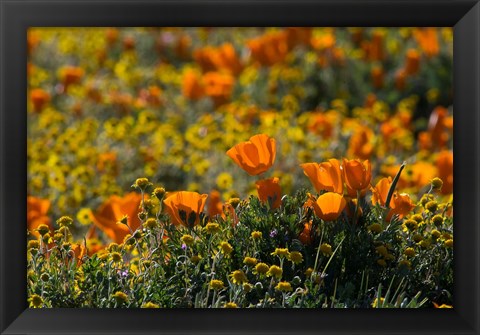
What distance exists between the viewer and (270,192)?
245cm

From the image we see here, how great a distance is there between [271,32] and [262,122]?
4.80 feet

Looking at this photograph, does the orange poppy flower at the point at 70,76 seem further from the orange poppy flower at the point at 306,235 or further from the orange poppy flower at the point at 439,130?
the orange poppy flower at the point at 306,235

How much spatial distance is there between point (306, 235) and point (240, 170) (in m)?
2.10

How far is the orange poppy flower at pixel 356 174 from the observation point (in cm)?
237

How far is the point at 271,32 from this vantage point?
627 cm

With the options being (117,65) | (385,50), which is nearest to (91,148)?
(117,65)

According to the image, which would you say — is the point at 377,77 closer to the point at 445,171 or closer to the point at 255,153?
the point at 445,171

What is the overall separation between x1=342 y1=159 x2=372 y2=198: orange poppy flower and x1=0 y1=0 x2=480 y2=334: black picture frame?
9.0 inches

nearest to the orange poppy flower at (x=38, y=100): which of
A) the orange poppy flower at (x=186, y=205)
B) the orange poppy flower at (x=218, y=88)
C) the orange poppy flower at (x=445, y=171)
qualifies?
the orange poppy flower at (x=218, y=88)

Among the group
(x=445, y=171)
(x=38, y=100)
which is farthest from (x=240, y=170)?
(x=445, y=171)

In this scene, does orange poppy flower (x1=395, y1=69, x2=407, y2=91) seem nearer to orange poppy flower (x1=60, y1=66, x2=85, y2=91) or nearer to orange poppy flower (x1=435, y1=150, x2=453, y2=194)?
orange poppy flower (x1=60, y1=66, x2=85, y2=91)

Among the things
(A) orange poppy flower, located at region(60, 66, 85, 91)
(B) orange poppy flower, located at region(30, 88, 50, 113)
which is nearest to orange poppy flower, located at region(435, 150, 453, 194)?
(B) orange poppy flower, located at region(30, 88, 50, 113)
